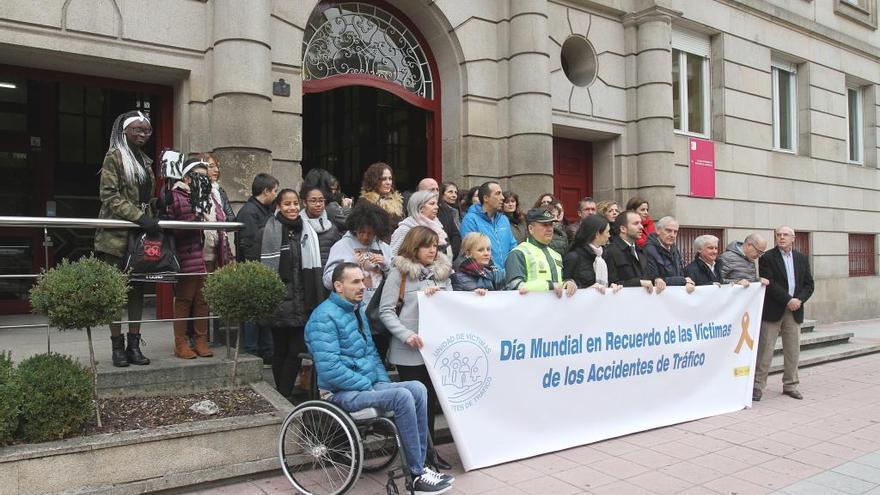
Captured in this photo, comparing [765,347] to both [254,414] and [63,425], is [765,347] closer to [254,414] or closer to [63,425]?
[254,414]

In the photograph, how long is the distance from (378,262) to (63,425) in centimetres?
258

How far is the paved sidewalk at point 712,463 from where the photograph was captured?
4645mm

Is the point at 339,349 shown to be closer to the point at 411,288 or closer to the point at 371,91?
the point at 411,288

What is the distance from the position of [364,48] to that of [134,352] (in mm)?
5952

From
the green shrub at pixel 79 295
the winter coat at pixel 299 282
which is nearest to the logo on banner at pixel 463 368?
the winter coat at pixel 299 282

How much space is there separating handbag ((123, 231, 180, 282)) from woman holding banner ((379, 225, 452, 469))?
6.25 feet

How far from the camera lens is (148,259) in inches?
205

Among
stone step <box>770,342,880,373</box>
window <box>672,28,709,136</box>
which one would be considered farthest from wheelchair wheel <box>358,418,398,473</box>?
window <box>672,28,709,136</box>

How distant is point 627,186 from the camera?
485 inches

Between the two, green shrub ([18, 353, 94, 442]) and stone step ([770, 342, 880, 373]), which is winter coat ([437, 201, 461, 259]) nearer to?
green shrub ([18, 353, 94, 442])

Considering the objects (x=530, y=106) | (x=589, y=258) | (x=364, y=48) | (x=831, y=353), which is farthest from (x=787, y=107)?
(x=589, y=258)

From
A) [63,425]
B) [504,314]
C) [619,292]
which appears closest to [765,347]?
[619,292]

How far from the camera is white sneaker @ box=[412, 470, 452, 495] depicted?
425cm

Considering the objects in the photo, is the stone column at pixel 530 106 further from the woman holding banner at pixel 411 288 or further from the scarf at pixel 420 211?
the woman holding banner at pixel 411 288
